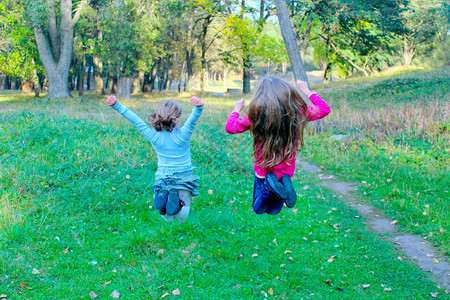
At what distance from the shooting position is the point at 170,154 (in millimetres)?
5051

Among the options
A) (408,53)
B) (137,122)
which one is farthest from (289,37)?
(408,53)

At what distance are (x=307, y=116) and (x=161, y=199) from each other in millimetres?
2049

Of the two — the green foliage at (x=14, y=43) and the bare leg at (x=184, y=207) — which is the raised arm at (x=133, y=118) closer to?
the bare leg at (x=184, y=207)

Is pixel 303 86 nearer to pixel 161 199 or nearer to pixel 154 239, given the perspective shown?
pixel 161 199

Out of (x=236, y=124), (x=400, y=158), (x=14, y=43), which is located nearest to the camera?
(x=236, y=124)

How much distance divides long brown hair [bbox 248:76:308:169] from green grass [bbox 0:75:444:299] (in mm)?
1546

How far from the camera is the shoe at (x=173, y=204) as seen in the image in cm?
470

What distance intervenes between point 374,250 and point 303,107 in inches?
95.3

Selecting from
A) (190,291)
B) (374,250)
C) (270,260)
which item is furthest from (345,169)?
(190,291)

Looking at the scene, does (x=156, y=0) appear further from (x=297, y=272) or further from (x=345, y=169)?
(x=297, y=272)

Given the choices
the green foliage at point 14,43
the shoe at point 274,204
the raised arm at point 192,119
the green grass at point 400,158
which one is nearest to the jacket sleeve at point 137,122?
the raised arm at point 192,119

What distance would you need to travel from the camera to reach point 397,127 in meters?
11.7

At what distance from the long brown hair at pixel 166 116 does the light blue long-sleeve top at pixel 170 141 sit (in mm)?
60

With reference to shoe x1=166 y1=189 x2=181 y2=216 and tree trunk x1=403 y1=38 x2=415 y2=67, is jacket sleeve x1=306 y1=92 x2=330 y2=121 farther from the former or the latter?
tree trunk x1=403 y1=38 x2=415 y2=67
